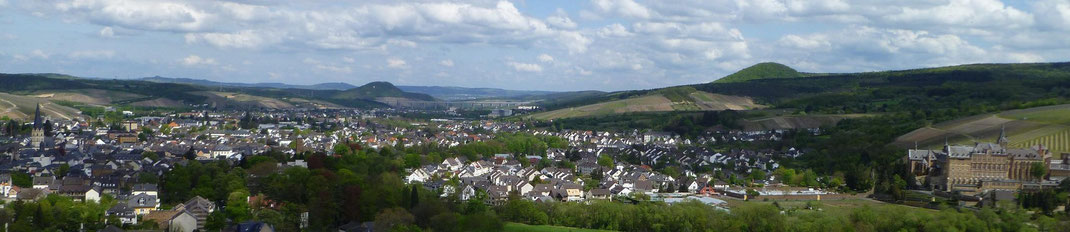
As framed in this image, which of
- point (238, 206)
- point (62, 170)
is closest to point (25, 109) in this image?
point (62, 170)

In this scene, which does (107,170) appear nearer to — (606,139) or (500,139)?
(500,139)

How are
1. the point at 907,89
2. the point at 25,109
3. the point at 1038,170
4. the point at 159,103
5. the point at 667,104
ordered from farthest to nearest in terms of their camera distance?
the point at 159,103, the point at 667,104, the point at 907,89, the point at 25,109, the point at 1038,170

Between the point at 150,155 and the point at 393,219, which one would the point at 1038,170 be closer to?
the point at 393,219

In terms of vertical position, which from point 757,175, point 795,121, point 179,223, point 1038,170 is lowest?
point 179,223

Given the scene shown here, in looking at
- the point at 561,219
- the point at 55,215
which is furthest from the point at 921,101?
the point at 55,215

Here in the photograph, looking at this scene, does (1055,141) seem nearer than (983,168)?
No

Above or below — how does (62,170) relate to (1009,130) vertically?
below

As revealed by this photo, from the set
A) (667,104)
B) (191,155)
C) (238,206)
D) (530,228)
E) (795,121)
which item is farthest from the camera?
(667,104)
